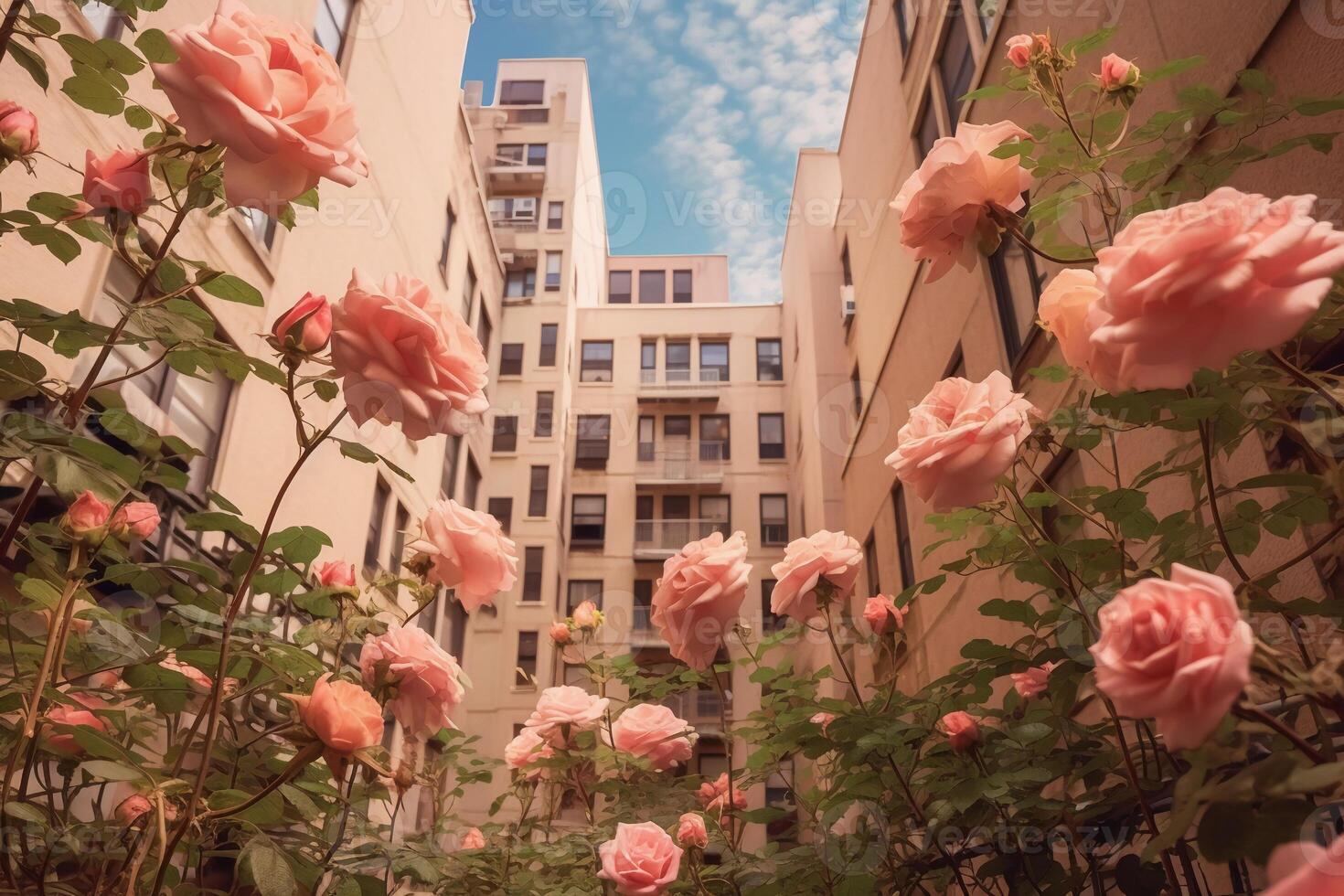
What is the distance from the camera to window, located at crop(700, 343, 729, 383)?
2636cm

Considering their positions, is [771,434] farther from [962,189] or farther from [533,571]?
[962,189]

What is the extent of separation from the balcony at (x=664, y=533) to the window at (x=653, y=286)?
10506mm

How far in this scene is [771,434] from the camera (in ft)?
83.8

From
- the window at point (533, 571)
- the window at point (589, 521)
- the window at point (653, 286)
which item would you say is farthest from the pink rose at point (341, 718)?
the window at point (653, 286)

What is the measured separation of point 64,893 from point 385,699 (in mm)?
581

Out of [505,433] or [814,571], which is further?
[505,433]

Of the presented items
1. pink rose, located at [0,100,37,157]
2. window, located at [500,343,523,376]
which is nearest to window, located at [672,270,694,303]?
window, located at [500,343,523,376]

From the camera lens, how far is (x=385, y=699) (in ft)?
5.33

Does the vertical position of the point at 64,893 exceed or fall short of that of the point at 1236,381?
it falls short

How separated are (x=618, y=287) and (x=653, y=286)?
50.4 inches

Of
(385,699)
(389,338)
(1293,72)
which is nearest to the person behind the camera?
(389,338)

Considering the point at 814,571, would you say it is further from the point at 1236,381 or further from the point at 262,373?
the point at 262,373

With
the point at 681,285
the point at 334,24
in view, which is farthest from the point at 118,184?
the point at 681,285

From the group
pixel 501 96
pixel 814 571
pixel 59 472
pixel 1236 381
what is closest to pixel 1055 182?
pixel 814 571
